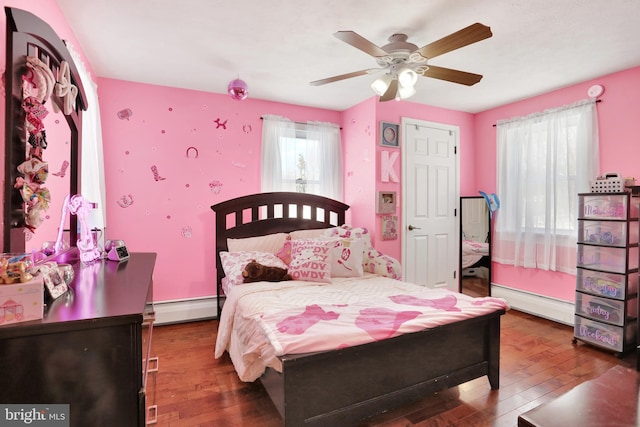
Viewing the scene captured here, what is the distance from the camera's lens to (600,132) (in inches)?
126

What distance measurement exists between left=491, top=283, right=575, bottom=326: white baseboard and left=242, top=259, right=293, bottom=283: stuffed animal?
2.96 m

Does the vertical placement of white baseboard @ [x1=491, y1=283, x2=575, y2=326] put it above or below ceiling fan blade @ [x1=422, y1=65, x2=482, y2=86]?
below

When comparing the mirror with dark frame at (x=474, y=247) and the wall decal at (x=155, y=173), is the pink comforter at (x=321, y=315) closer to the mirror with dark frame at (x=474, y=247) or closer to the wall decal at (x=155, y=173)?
the wall decal at (x=155, y=173)

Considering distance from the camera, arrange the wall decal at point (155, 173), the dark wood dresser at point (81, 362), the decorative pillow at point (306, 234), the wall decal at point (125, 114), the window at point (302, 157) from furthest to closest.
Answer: the window at point (302, 157) < the decorative pillow at point (306, 234) < the wall decal at point (155, 173) < the wall decal at point (125, 114) < the dark wood dresser at point (81, 362)

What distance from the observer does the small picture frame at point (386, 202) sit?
3754 millimetres

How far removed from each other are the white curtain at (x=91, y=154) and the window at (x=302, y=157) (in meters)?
1.62

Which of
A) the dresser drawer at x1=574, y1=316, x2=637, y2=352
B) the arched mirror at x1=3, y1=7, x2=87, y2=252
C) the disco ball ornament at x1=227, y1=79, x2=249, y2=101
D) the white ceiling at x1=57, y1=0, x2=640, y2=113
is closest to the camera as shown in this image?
the arched mirror at x1=3, y1=7, x2=87, y2=252

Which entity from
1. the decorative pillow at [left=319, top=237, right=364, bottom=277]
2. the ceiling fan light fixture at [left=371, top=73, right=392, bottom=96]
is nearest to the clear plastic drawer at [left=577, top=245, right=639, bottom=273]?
the decorative pillow at [left=319, top=237, right=364, bottom=277]

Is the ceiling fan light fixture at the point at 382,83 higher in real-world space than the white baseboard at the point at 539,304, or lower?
higher

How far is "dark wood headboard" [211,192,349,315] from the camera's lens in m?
3.56

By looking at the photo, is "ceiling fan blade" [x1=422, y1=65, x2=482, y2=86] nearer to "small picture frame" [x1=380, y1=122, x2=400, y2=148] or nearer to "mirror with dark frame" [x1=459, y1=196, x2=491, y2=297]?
"small picture frame" [x1=380, y1=122, x2=400, y2=148]

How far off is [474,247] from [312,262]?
2.53 metres

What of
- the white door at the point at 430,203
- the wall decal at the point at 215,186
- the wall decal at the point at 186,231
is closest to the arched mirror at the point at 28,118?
the wall decal at the point at 186,231

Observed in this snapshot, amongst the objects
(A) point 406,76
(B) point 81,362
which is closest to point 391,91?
(A) point 406,76
